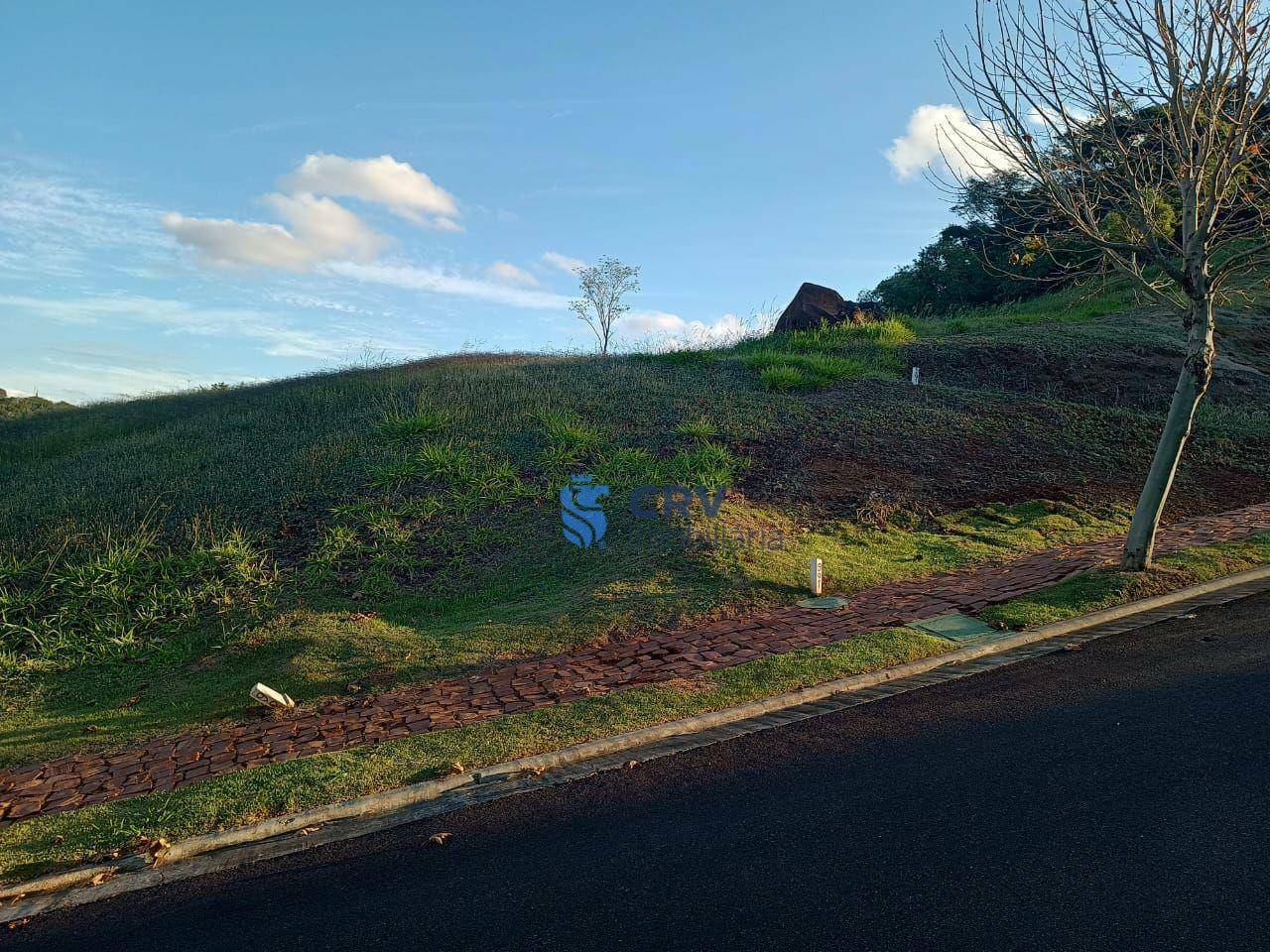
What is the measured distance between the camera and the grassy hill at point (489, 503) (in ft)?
24.9

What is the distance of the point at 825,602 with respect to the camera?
8195 millimetres

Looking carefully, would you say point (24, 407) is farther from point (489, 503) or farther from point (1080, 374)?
point (1080, 374)

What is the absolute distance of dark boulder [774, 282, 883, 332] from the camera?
22.5 metres

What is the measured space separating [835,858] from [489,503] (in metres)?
7.52

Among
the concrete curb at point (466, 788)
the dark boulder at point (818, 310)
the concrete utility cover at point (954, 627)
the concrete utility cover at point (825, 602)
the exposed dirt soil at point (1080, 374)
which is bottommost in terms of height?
the concrete curb at point (466, 788)

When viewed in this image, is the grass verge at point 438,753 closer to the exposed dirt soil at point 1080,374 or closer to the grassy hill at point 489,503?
the grassy hill at point 489,503

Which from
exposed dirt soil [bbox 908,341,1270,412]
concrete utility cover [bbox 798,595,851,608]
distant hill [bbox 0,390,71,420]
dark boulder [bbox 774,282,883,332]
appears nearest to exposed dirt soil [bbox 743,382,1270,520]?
exposed dirt soil [bbox 908,341,1270,412]

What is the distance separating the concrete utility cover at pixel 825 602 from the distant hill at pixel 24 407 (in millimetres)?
21641

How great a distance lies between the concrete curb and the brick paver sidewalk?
798 millimetres

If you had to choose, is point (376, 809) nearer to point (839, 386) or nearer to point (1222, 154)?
point (1222, 154)

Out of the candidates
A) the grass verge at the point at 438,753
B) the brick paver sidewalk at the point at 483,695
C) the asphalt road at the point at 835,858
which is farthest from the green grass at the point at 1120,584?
the asphalt road at the point at 835,858

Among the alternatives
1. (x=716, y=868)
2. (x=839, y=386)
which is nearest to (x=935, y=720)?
(x=716, y=868)

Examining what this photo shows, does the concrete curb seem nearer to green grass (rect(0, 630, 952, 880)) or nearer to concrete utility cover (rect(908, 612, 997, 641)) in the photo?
green grass (rect(0, 630, 952, 880))

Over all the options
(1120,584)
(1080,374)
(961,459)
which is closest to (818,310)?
(1080,374)
